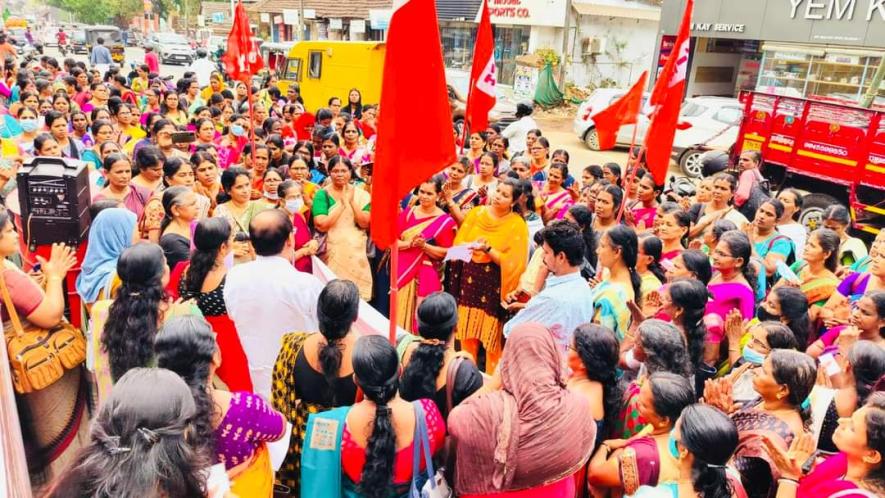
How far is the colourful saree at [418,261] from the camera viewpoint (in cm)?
459

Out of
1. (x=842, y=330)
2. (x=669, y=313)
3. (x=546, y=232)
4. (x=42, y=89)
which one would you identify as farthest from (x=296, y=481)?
(x=42, y=89)

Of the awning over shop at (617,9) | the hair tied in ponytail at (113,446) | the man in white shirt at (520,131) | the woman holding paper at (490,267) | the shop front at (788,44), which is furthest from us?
the awning over shop at (617,9)

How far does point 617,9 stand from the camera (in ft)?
69.2

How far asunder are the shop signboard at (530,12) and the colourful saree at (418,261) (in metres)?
17.7

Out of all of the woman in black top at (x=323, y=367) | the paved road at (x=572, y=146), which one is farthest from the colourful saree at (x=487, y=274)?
the paved road at (x=572, y=146)

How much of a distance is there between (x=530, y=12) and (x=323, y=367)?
20879mm

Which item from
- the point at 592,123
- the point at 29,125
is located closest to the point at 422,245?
the point at 29,125

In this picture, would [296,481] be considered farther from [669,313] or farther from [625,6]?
[625,6]

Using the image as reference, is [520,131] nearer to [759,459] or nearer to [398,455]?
[759,459]

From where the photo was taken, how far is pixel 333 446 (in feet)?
6.91

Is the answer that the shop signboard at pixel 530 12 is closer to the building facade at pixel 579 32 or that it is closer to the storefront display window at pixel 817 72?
the building facade at pixel 579 32

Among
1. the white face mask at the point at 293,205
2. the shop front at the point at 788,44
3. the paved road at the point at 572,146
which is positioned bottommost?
the paved road at the point at 572,146

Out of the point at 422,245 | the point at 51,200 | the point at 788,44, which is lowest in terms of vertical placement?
the point at 422,245

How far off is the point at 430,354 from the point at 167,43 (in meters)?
35.5
